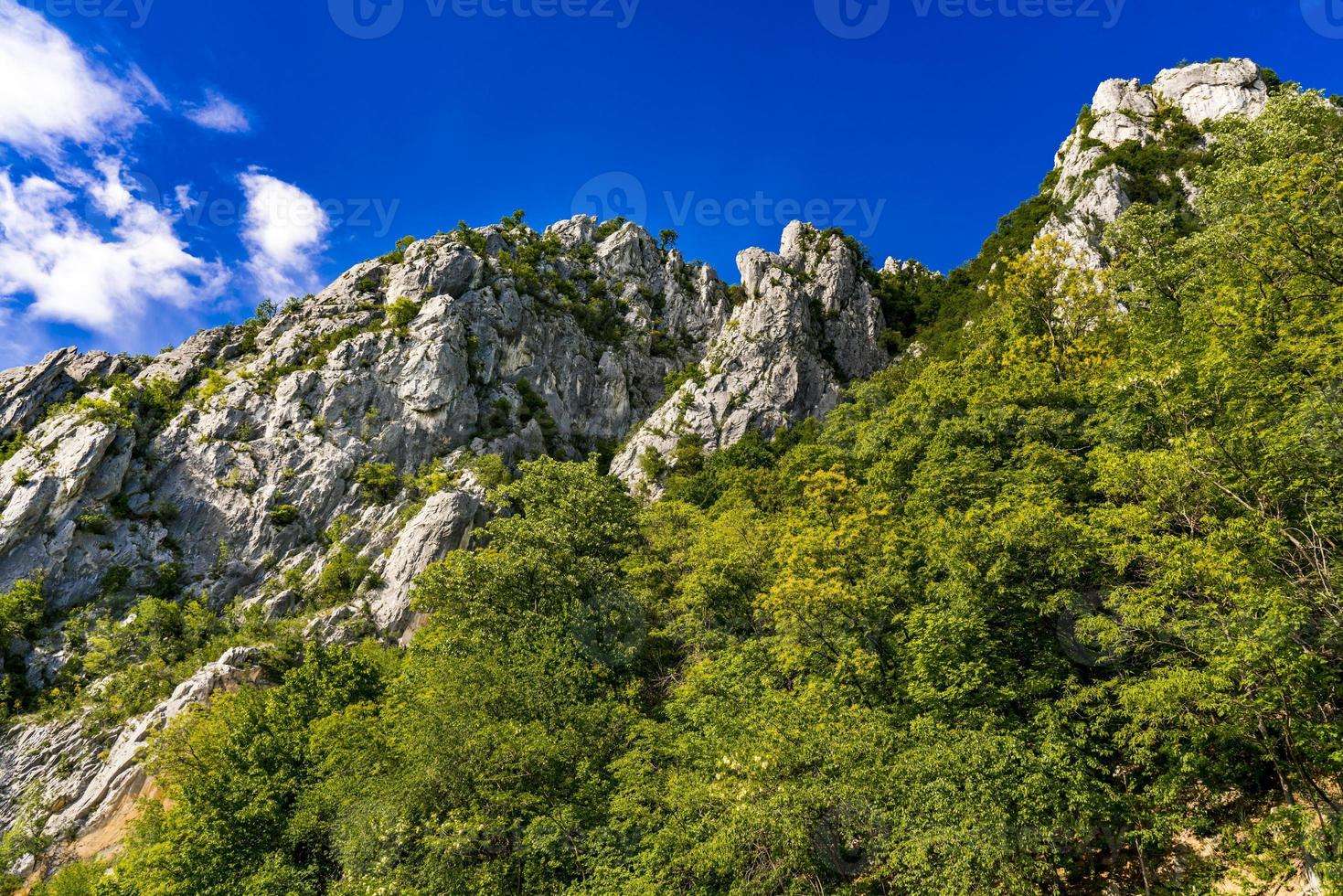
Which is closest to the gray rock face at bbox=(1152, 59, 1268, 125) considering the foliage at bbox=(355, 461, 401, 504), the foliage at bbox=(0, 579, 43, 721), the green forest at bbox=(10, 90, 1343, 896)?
the green forest at bbox=(10, 90, 1343, 896)

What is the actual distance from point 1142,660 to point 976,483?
7.93 metres

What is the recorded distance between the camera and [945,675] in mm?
15859

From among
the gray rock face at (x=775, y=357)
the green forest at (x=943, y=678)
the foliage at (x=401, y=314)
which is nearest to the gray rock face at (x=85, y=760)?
the green forest at (x=943, y=678)

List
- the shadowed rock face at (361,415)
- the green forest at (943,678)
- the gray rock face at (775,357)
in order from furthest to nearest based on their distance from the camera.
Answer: the gray rock face at (775,357) < the shadowed rock face at (361,415) < the green forest at (943,678)

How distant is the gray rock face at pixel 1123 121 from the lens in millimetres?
53875

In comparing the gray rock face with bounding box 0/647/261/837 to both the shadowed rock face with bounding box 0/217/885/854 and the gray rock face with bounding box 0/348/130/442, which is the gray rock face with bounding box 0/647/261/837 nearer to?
the shadowed rock face with bounding box 0/217/885/854

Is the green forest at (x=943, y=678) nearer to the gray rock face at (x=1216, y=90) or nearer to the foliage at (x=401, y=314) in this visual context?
the gray rock face at (x=1216, y=90)

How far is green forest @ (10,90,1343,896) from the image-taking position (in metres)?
12.8

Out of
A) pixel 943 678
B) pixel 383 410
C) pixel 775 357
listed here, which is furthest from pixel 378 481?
pixel 943 678

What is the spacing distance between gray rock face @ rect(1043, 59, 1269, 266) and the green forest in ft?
66.7

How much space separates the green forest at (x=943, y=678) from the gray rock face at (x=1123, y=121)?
20338mm

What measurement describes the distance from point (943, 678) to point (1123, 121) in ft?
236

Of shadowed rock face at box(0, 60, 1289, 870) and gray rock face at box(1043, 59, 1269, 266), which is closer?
shadowed rock face at box(0, 60, 1289, 870)

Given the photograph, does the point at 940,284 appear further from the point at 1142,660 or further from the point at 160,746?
the point at 160,746
